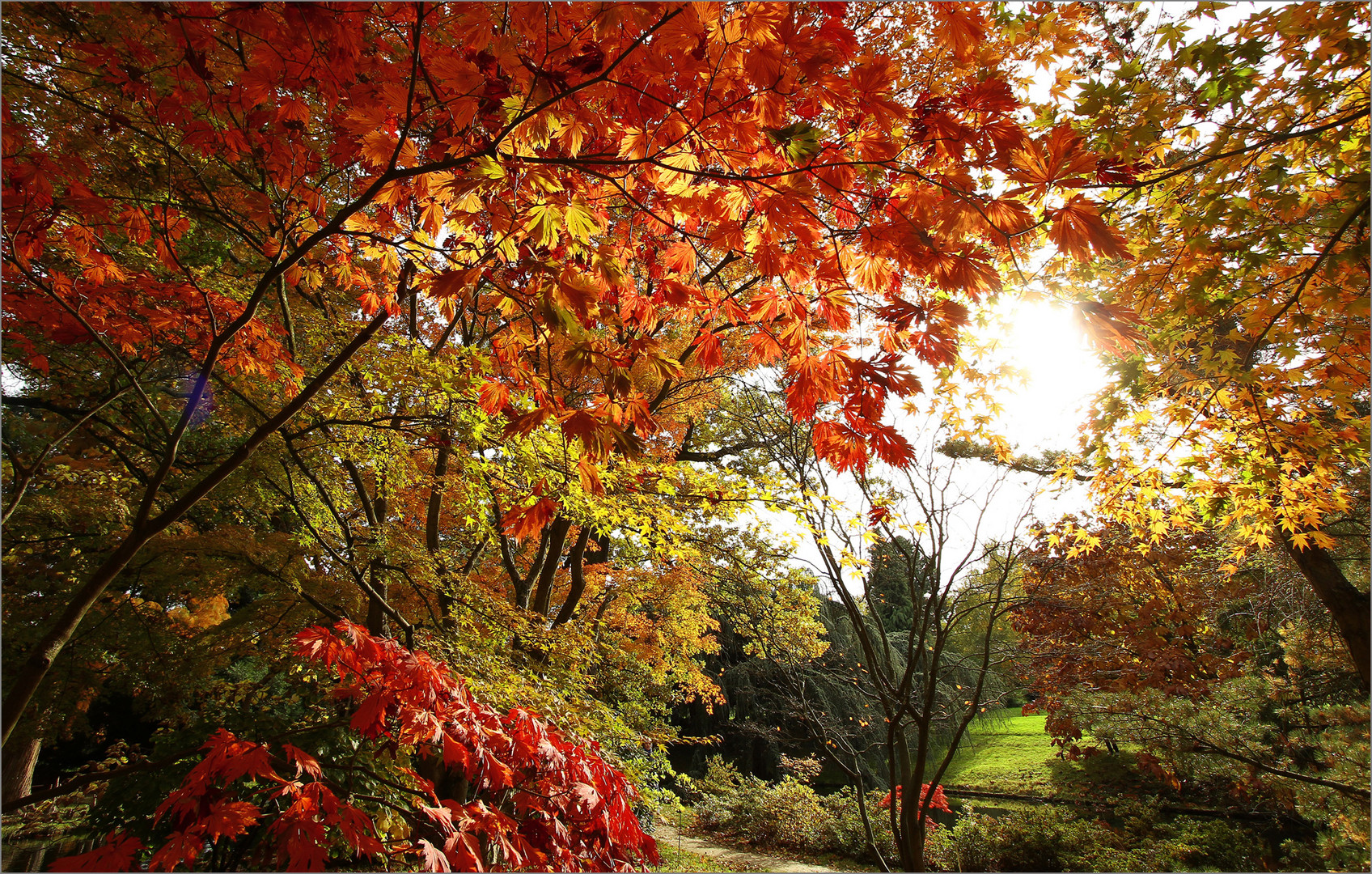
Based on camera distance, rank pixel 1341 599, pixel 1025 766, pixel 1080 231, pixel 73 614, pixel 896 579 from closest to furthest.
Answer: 1. pixel 1080 231
2. pixel 73 614
3. pixel 1341 599
4. pixel 896 579
5. pixel 1025 766

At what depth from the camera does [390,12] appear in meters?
2.13

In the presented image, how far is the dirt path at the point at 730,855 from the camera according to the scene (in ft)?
25.9

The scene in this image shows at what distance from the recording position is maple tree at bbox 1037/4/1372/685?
2.20 m

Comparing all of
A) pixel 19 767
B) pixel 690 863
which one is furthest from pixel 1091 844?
pixel 19 767

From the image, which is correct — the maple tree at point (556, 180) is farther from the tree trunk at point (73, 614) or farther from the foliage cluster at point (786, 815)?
the foliage cluster at point (786, 815)

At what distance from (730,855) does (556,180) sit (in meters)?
10.3

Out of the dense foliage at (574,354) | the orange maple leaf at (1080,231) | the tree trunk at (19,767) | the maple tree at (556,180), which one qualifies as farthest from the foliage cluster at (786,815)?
the tree trunk at (19,767)

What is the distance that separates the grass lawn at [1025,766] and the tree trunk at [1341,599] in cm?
483

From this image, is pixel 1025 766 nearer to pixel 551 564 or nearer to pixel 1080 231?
pixel 551 564

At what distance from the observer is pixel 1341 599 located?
4.23m

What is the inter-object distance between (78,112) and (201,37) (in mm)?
1275

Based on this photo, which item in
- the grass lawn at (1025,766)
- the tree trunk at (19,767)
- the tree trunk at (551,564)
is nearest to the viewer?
the tree trunk at (551,564)

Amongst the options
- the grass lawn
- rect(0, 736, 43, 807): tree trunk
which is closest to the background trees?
rect(0, 736, 43, 807): tree trunk

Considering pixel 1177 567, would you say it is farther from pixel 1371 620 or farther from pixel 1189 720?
pixel 1371 620
